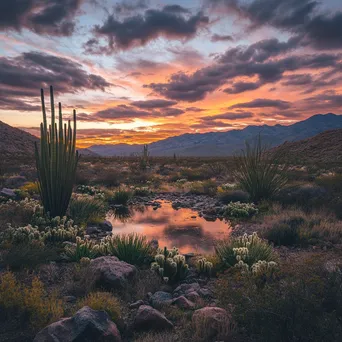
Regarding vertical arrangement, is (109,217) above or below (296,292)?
below

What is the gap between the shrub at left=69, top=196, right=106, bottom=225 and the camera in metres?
10.8

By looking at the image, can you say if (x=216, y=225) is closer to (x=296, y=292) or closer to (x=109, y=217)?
(x=109, y=217)

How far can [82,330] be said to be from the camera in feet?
12.0

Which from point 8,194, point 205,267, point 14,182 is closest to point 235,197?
point 205,267

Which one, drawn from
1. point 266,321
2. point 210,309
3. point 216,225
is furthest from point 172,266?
point 216,225

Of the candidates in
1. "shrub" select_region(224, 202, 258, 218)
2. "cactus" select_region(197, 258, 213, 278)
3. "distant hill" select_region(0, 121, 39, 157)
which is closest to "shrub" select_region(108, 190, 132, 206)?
"shrub" select_region(224, 202, 258, 218)

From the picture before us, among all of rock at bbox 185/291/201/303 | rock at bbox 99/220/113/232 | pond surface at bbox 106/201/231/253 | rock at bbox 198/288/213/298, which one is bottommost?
pond surface at bbox 106/201/231/253

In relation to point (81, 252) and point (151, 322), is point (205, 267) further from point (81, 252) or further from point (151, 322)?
point (81, 252)

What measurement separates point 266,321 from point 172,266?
2640mm

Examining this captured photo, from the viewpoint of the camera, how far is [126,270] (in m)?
5.79

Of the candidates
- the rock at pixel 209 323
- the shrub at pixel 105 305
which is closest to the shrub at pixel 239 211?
the rock at pixel 209 323

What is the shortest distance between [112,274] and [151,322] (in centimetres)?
145

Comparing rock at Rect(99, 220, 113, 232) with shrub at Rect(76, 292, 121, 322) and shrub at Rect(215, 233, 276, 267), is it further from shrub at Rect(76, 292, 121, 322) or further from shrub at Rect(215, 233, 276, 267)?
shrub at Rect(76, 292, 121, 322)

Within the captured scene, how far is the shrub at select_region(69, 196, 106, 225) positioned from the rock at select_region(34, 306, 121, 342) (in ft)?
22.3
